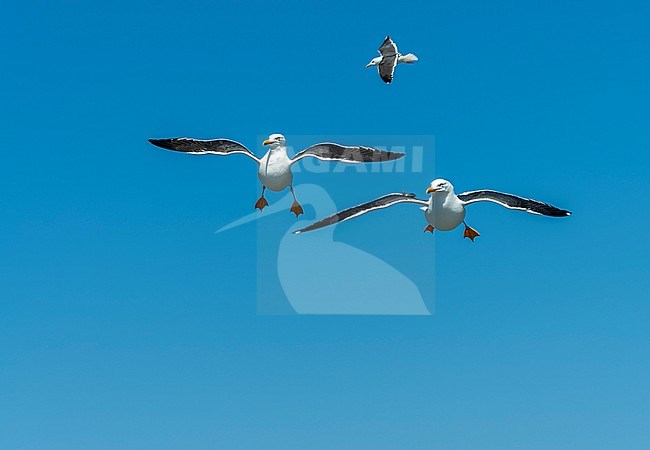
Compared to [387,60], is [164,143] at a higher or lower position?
lower

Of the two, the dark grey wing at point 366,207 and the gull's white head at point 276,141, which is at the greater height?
the gull's white head at point 276,141

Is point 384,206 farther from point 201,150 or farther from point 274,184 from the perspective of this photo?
point 201,150

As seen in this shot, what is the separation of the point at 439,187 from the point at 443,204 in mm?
633

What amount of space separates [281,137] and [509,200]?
22.9 ft

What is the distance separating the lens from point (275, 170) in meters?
30.5

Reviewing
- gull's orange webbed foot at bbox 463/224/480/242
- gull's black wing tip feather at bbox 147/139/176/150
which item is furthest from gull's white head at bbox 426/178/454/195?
gull's black wing tip feather at bbox 147/139/176/150

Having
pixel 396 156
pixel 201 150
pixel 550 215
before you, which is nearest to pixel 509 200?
pixel 550 215

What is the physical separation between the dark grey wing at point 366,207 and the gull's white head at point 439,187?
0.79 m

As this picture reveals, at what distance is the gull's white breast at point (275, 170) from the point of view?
30547mm

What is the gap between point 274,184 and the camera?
30812 mm

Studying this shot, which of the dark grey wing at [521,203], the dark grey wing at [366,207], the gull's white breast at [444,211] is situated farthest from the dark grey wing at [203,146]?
the dark grey wing at [521,203]

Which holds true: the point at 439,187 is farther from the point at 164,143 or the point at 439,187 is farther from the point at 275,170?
the point at 164,143

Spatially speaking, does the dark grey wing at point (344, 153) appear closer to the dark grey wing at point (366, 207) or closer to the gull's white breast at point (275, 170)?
the gull's white breast at point (275, 170)

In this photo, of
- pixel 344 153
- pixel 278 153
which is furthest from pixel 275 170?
pixel 344 153
